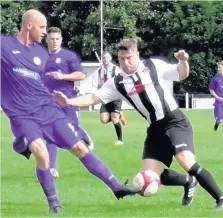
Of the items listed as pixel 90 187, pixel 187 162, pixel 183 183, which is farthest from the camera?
pixel 90 187

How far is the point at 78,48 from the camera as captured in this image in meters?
58.3

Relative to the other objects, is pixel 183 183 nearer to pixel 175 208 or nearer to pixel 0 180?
pixel 175 208

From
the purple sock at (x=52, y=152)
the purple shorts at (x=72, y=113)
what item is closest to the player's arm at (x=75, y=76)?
the purple sock at (x=52, y=152)

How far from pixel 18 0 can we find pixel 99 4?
6058mm

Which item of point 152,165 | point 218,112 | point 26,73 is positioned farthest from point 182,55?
point 218,112

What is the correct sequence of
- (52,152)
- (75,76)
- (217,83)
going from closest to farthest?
(75,76), (52,152), (217,83)

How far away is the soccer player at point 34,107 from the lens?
9008 mm

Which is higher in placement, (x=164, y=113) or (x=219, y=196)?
(x=164, y=113)

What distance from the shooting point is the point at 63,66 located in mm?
11867

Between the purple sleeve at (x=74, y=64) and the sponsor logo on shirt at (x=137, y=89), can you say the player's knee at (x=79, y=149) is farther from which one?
the purple sleeve at (x=74, y=64)

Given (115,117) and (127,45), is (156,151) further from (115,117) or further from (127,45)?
(115,117)

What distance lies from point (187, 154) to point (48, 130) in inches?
67.4

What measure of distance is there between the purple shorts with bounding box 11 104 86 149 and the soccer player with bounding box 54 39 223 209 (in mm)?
564

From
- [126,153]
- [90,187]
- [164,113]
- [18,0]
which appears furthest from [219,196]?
[18,0]
